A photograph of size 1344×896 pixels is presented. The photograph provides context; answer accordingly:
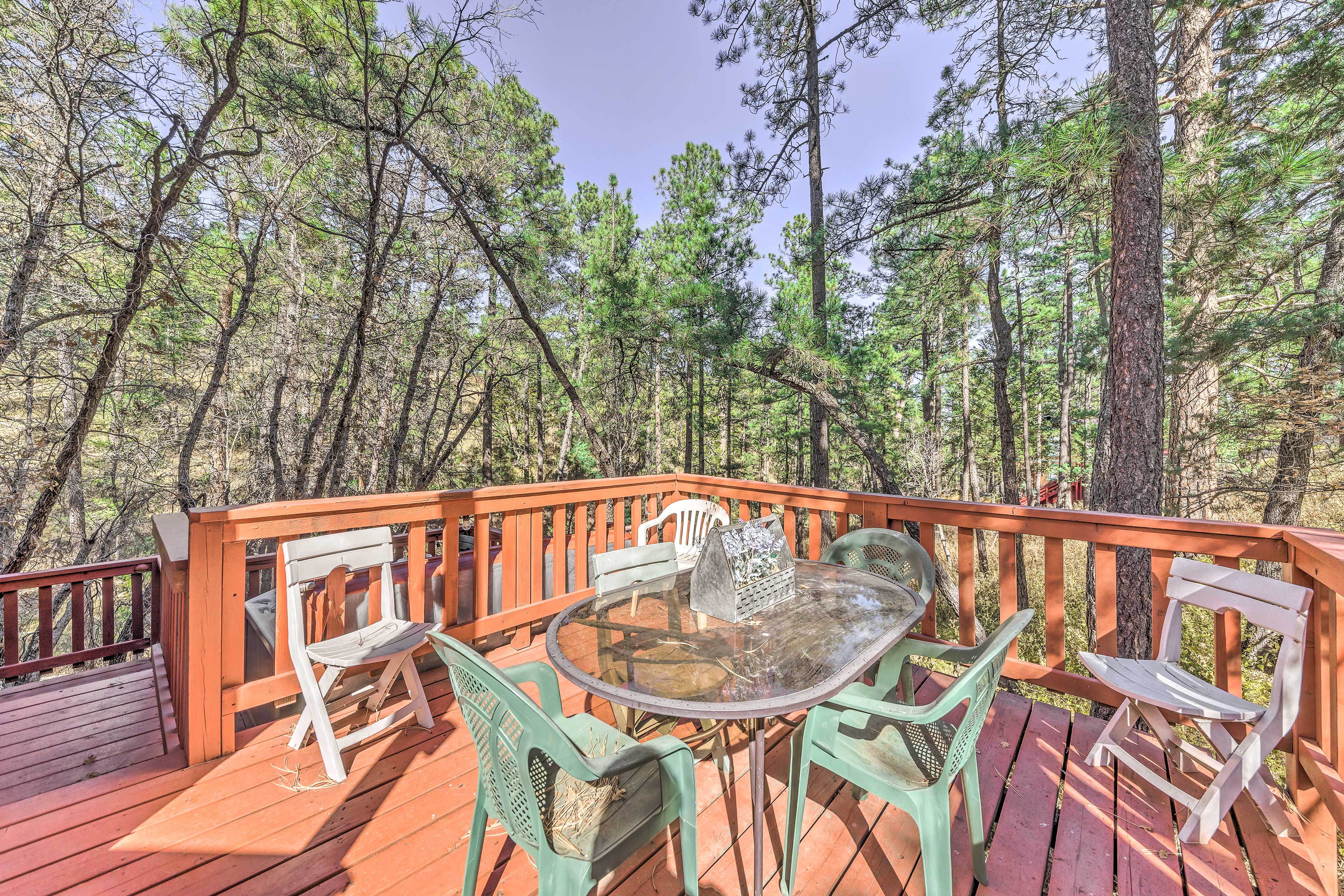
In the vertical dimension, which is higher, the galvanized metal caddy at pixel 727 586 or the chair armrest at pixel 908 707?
the galvanized metal caddy at pixel 727 586

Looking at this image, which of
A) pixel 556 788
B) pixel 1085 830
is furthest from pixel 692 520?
pixel 1085 830

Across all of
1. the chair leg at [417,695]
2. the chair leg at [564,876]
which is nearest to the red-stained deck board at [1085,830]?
the chair leg at [564,876]

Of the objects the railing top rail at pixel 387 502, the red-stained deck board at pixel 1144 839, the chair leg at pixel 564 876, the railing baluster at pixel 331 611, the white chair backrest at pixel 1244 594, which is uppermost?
the railing top rail at pixel 387 502

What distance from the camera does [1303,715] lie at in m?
1.68

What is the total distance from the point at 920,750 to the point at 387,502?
2.47 m

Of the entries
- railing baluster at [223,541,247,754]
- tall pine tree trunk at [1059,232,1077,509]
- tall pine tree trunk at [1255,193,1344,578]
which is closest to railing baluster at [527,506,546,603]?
railing baluster at [223,541,247,754]

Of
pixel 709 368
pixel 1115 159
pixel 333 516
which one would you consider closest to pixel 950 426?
pixel 709 368

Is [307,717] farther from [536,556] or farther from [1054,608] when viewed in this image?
[1054,608]

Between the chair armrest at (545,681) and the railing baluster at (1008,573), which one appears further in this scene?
the railing baluster at (1008,573)

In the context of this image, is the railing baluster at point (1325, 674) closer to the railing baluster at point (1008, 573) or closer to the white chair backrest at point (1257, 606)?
the white chair backrest at point (1257, 606)

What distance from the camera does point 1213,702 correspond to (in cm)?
157

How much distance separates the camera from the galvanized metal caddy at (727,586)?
1639 mm

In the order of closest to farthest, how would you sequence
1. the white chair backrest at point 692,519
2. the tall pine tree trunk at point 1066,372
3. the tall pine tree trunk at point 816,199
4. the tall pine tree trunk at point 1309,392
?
the white chair backrest at point 692,519 → the tall pine tree trunk at point 1309,392 → the tall pine tree trunk at point 816,199 → the tall pine tree trunk at point 1066,372

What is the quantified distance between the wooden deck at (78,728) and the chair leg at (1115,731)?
3.85m
